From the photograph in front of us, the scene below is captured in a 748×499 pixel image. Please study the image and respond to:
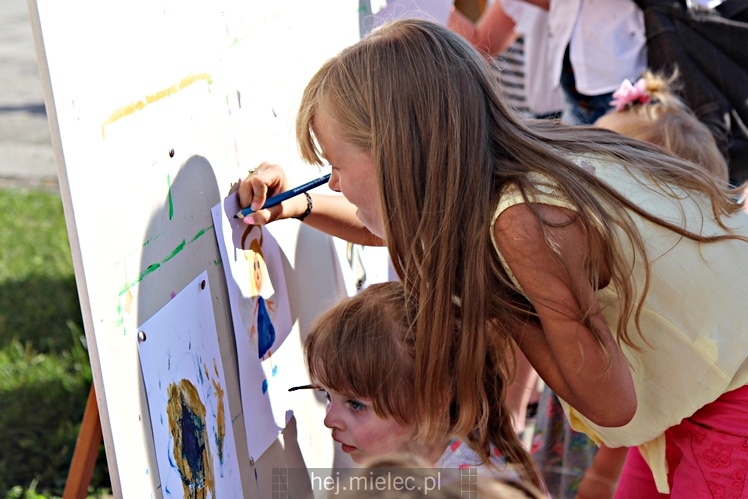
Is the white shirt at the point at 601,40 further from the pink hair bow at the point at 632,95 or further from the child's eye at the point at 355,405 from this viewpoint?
the child's eye at the point at 355,405

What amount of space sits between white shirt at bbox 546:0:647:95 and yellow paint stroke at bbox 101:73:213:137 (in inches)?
61.7

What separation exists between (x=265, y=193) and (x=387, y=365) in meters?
0.36

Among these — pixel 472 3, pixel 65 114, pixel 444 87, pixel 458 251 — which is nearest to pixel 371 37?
pixel 444 87

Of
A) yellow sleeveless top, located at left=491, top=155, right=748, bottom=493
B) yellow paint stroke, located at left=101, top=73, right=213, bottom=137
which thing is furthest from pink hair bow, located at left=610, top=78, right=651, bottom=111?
yellow paint stroke, located at left=101, top=73, right=213, bottom=137

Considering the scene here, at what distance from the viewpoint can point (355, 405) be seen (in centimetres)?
154

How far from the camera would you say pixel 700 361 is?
1.39 meters

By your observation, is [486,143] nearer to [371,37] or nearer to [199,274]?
[371,37]

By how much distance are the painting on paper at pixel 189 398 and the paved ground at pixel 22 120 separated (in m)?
3.04

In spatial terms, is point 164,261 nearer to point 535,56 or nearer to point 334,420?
point 334,420

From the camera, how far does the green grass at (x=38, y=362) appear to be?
2.48 m

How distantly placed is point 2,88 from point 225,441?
5503 mm

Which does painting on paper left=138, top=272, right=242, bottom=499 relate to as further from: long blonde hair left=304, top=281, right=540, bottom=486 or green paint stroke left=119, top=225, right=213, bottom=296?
long blonde hair left=304, top=281, right=540, bottom=486

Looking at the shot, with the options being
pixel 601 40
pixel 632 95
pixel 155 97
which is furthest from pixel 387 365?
pixel 601 40

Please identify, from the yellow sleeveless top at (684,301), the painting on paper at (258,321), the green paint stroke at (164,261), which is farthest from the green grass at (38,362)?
the yellow sleeveless top at (684,301)
